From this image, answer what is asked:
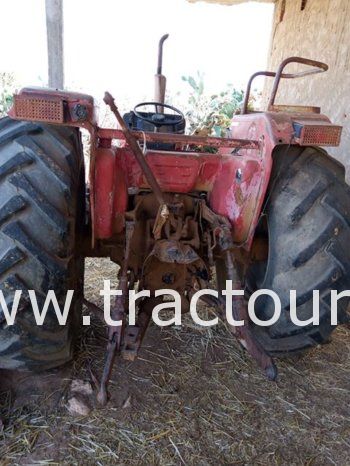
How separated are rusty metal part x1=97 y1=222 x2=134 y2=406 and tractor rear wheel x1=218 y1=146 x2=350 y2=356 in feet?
1.99

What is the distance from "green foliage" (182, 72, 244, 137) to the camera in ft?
27.0

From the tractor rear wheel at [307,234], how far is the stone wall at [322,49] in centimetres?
218

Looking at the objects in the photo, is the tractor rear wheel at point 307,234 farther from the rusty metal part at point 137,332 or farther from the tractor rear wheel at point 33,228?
the tractor rear wheel at point 33,228

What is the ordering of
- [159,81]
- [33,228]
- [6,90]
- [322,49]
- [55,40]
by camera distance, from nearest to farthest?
[33,228], [159,81], [55,40], [322,49], [6,90]

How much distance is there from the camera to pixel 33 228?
1.54 m

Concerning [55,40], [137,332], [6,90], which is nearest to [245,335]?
[137,332]

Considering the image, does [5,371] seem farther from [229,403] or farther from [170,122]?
[170,122]

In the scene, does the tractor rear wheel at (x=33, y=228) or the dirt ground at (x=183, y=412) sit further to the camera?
the dirt ground at (x=183, y=412)

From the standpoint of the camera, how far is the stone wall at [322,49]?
3.96 metres

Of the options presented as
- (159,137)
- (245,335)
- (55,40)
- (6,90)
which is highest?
(55,40)

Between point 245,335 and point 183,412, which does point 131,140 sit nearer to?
point 245,335

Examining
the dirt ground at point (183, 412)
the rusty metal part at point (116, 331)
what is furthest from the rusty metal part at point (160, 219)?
the dirt ground at point (183, 412)

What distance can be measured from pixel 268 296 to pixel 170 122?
1384 mm

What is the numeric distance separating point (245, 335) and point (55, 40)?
3714mm
